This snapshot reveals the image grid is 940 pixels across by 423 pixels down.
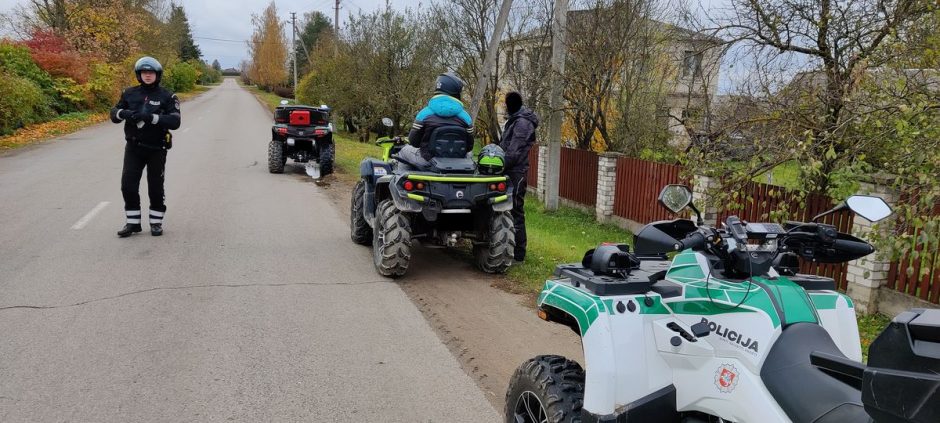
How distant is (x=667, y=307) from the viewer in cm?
269

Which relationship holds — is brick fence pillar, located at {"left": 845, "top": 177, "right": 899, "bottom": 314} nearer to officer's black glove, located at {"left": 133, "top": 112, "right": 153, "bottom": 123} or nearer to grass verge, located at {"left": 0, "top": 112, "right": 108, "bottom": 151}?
officer's black glove, located at {"left": 133, "top": 112, "right": 153, "bottom": 123}

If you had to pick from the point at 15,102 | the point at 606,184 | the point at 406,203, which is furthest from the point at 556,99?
the point at 15,102

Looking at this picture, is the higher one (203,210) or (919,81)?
(919,81)

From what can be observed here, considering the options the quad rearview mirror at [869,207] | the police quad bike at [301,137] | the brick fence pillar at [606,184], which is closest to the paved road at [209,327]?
the quad rearview mirror at [869,207]

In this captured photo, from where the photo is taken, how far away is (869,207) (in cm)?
246

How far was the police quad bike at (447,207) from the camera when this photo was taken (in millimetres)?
6449

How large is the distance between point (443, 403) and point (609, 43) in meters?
10.3

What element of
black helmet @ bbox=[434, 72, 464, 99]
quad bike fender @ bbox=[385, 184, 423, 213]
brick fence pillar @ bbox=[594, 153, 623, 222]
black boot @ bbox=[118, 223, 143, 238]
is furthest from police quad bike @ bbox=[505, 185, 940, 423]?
brick fence pillar @ bbox=[594, 153, 623, 222]

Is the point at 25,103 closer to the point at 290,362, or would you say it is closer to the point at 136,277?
the point at 136,277

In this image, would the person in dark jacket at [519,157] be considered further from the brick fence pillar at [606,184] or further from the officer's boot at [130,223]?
the brick fence pillar at [606,184]

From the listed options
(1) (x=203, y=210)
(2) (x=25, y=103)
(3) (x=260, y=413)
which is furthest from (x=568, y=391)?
Result: (2) (x=25, y=103)

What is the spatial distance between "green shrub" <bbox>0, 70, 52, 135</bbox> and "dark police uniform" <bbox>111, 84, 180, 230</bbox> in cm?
1492

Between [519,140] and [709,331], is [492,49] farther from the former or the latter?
[709,331]

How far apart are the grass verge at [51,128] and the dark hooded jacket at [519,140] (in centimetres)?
1656
